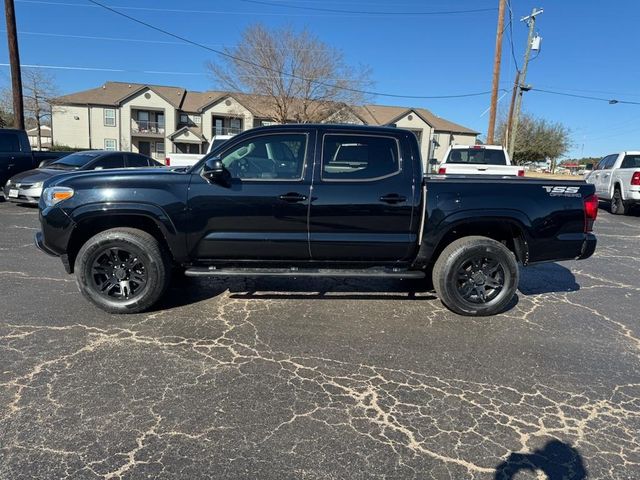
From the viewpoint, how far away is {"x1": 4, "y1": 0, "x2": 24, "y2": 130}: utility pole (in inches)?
644

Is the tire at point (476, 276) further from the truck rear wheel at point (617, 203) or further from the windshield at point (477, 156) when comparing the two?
the truck rear wheel at point (617, 203)

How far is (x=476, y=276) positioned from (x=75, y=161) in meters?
11.1

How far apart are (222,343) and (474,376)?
2054mm

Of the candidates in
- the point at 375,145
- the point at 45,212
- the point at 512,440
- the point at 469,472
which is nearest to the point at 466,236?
the point at 375,145

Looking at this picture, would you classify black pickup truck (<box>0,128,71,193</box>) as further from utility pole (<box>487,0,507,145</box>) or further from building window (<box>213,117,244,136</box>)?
building window (<box>213,117,244,136</box>)

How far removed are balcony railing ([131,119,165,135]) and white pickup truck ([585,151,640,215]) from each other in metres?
42.4

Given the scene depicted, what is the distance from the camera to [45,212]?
14.0ft

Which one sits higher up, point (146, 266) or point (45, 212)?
point (45, 212)

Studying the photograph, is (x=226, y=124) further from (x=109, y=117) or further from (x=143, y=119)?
(x=109, y=117)

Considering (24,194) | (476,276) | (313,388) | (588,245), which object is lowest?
(313,388)

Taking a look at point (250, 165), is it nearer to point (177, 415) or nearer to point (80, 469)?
point (177, 415)

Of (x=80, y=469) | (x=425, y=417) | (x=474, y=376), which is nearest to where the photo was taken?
(x=80, y=469)

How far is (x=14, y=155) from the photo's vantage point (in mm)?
12453

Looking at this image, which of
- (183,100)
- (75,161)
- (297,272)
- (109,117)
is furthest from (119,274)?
(183,100)
